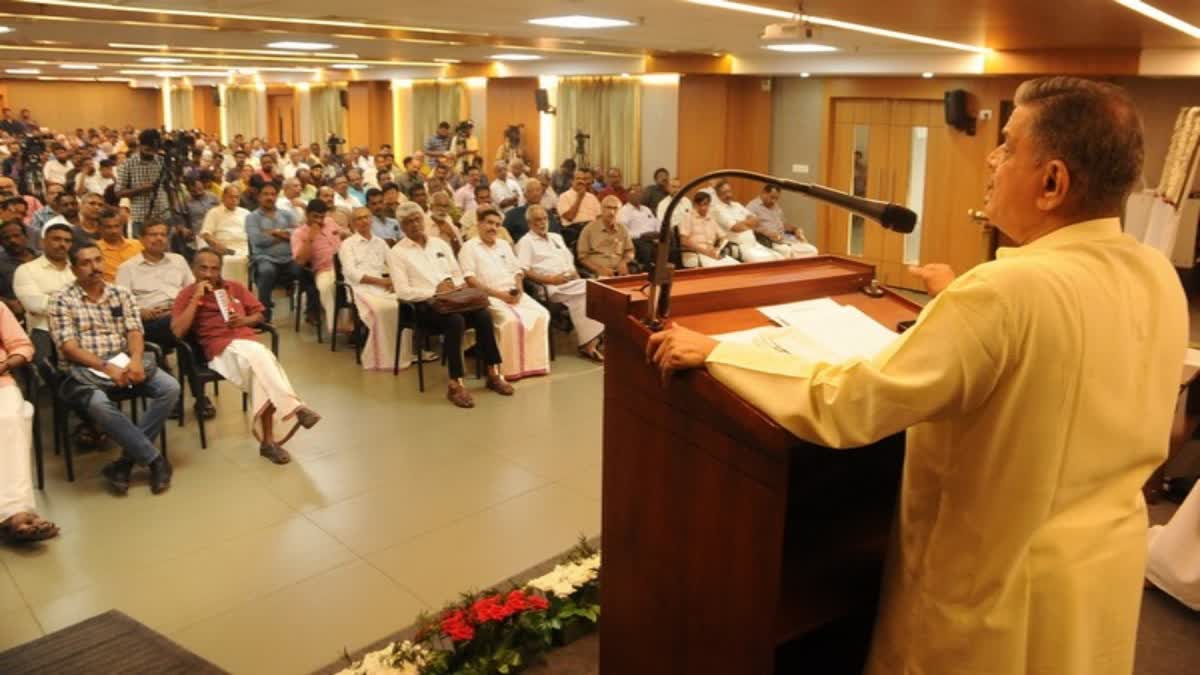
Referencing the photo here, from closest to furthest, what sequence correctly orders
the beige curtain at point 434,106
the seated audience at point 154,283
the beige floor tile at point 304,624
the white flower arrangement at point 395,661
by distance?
the white flower arrangement at point 395,661, the beige floor tile at point 304,624, the seated audience at point 154,283, the beige curtain at point 434,106

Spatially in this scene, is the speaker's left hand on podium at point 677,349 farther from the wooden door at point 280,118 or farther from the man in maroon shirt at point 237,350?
the wooden door at point 280,118

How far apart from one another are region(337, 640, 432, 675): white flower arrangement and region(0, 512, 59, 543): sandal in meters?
A: 1.86

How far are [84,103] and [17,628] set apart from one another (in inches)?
1004

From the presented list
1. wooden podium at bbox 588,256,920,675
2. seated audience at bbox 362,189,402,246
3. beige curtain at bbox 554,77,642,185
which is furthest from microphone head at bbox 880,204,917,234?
beige curtain at bbox 554,77,642,185

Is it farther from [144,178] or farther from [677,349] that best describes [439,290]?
[677,349]

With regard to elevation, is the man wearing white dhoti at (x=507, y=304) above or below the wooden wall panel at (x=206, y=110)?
below

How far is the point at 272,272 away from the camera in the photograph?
25.1 ft

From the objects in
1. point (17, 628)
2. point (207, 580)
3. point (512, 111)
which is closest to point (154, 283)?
point (207, 580)

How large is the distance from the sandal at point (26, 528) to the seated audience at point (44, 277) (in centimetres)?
153

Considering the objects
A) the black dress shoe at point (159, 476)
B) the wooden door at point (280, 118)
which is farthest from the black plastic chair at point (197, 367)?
the wooden door at point (280, 118)

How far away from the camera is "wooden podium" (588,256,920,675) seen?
1.60 metres

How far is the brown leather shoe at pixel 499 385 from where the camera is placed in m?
6.20

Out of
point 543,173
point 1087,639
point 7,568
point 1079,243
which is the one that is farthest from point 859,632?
point 543,173

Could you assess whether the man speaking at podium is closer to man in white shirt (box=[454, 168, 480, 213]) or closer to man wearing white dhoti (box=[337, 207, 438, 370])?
man wearing white dhoti (box=[337, 207, 438, 370])
